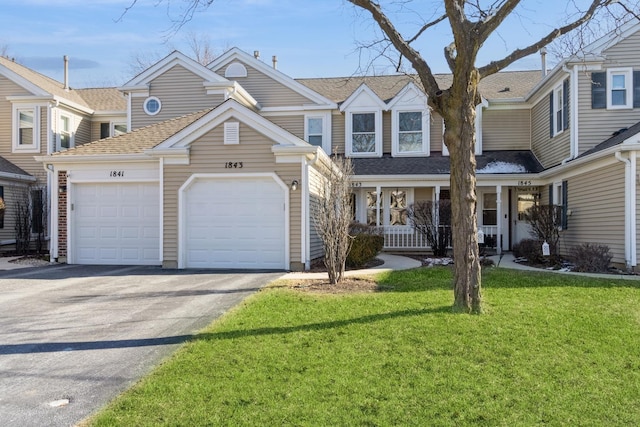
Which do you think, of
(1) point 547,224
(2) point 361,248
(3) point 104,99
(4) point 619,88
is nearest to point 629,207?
(1) point 547,224

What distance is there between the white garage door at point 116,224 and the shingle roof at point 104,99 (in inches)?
370

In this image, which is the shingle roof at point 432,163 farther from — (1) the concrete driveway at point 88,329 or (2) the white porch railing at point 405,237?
(1) the concrete driveway at point 88,329

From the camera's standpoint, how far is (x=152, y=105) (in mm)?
18688

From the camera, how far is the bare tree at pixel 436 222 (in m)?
15.5

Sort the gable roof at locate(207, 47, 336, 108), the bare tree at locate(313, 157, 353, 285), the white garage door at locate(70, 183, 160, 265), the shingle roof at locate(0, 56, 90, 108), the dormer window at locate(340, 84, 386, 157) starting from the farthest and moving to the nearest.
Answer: the shingle roof at locate(0, 56, 90, 108) < the gable roof at locate(207, 47, 336, 108) < the dormer window at locate(340, 84, 386, 157) < the white garage door at locate(70, 183, 160, 265) < the bare tree at locate(313, 157, 353, 285)

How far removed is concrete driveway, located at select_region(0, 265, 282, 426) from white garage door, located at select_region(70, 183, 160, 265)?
7.05 feet

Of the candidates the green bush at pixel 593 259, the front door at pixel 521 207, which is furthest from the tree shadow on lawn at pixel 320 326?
the front door at pixel 521 207

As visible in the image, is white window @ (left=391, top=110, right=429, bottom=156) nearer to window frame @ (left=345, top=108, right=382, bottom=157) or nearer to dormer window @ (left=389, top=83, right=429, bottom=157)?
dormer window @ (left=389, top=83, right=429, bottom=157)

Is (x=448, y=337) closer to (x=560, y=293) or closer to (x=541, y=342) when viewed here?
(x=541, y=342)

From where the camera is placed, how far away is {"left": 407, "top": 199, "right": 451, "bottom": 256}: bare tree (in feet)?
50.9

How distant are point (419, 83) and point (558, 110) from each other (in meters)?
5.31

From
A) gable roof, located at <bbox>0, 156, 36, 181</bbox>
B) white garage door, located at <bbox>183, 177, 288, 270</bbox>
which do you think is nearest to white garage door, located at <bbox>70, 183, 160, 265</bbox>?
white garage door, located at <bbox>183, 177, 288, 270</bbox>

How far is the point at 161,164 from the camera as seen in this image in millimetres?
12469

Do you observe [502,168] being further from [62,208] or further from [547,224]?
[62,208]
